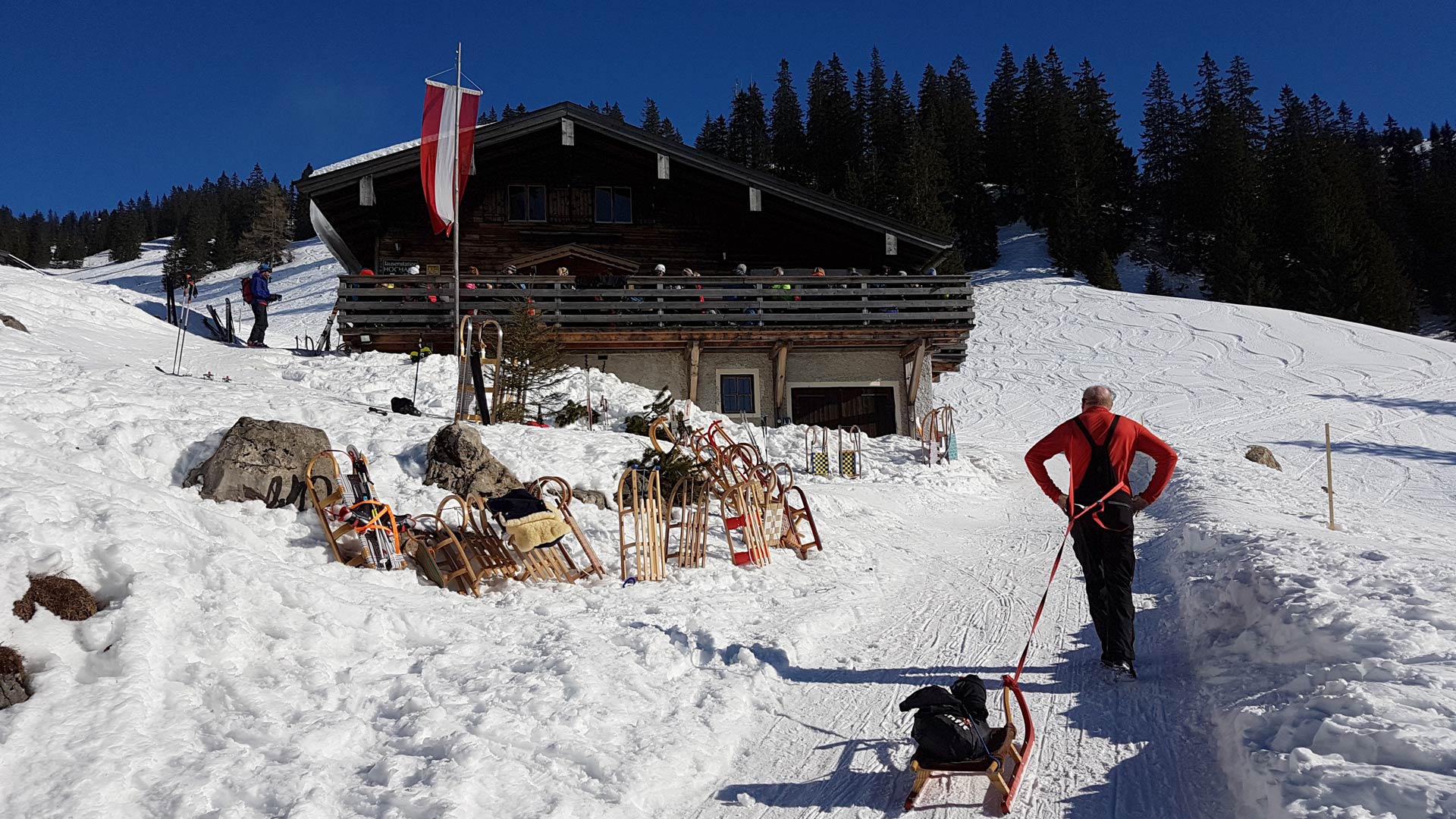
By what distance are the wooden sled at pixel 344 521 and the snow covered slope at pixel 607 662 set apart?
0.18 m

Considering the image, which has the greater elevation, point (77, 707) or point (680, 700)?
point (77, 707)

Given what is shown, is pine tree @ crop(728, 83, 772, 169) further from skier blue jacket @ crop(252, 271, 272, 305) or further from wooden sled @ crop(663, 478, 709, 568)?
wooden sled @ crop(663, 478, 709, 568)

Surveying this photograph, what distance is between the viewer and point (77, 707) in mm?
3680

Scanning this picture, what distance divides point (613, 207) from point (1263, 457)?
56.2 feet

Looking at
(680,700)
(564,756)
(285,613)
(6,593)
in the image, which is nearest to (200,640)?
(285,613)

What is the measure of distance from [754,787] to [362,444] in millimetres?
6169

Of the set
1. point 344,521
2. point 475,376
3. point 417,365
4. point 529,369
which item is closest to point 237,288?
point 417,365

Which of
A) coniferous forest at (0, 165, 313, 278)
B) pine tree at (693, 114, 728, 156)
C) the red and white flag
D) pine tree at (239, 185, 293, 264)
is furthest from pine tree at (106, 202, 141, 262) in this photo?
the red and white flag

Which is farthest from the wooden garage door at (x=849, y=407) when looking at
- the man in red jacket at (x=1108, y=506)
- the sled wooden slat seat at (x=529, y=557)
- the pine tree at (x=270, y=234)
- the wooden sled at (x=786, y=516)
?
the pine tree at (x=270, y=234)

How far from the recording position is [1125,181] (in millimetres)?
66188

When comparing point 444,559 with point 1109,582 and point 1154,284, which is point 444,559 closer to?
point 1109,582

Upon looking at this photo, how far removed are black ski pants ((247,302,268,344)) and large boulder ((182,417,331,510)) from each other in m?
13.0

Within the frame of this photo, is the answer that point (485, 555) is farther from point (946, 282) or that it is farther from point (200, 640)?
point (946, 282)

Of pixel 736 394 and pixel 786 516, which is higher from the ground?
pixel 736 394
